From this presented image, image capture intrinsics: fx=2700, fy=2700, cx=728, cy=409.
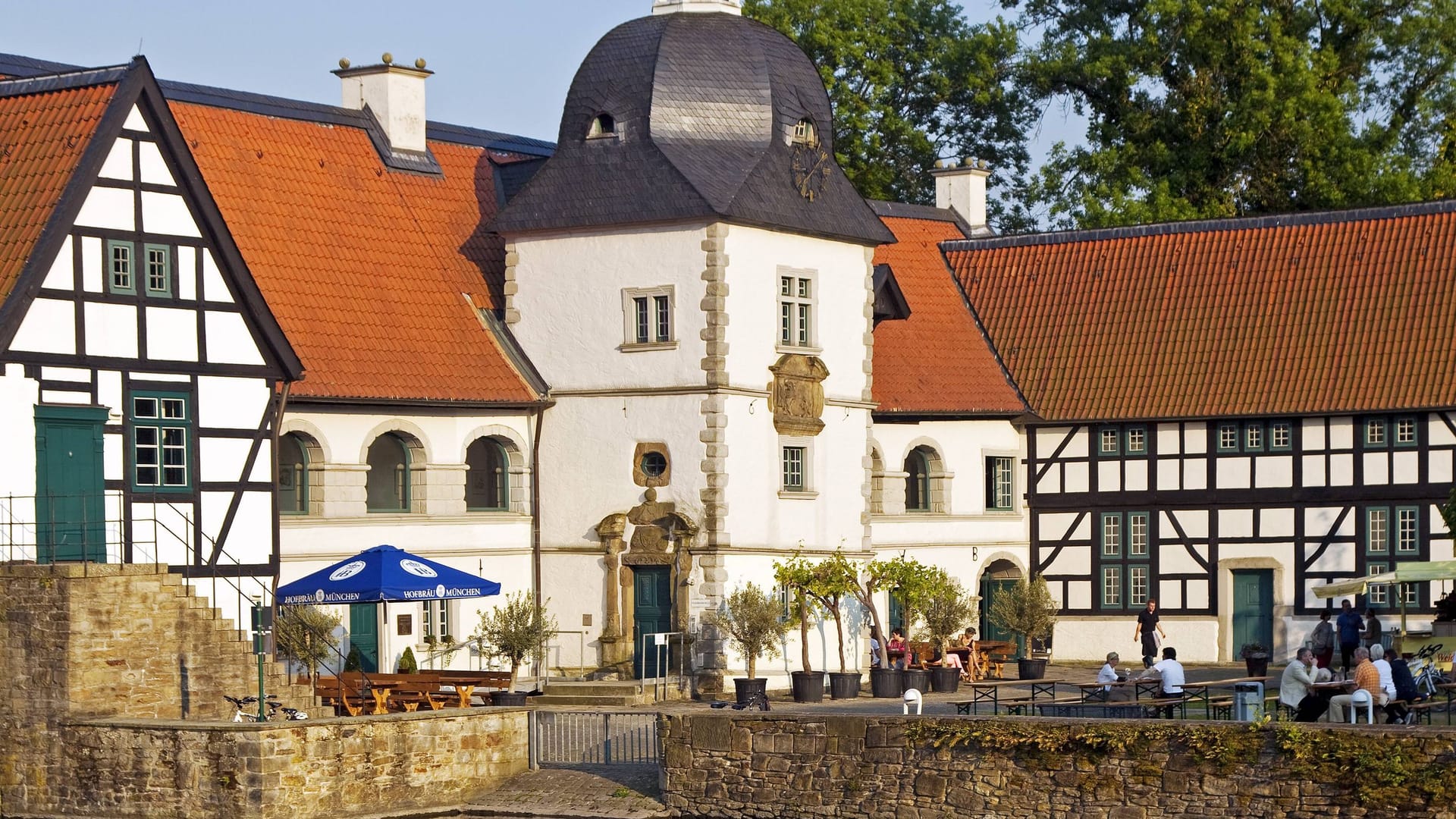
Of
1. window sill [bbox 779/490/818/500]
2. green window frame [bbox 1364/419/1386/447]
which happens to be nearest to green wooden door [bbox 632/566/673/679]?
window sill [bbox 779/490/818/500]

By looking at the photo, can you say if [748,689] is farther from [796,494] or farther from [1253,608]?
[1253,608]

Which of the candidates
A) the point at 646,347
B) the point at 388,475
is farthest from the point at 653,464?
the point at 388,475

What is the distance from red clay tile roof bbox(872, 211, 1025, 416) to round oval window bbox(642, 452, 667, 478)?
17.7 feet

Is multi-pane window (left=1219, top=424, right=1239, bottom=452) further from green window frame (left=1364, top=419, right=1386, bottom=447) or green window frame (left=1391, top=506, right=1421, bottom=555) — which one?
green window frame (left=1391, top=506, right=1421, bottom=555)

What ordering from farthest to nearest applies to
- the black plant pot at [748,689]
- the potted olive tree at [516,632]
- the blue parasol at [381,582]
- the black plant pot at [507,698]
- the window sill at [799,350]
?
the window sill at [799,350], the potted olive tree at [516,632], the black plant pot at [748,689], the black plant pot at [507,698], the blue parasol at [381,582]

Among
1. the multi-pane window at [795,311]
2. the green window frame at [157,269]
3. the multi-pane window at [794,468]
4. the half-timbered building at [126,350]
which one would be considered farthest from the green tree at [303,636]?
the multi-pane window at [795,311]

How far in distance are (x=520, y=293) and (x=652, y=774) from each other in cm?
1196

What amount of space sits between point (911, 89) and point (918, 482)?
57.2ft

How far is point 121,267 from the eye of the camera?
31.3 m

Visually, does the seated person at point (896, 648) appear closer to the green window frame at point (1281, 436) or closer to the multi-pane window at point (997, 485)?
the multi-pane window at point (997, 485)

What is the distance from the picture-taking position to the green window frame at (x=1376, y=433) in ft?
141

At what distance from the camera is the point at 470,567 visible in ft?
127

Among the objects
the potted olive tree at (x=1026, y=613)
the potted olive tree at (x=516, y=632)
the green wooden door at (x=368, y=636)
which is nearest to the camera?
the potted olive tree at (x=516, y=632)

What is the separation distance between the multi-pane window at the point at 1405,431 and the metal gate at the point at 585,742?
54.0 ft
